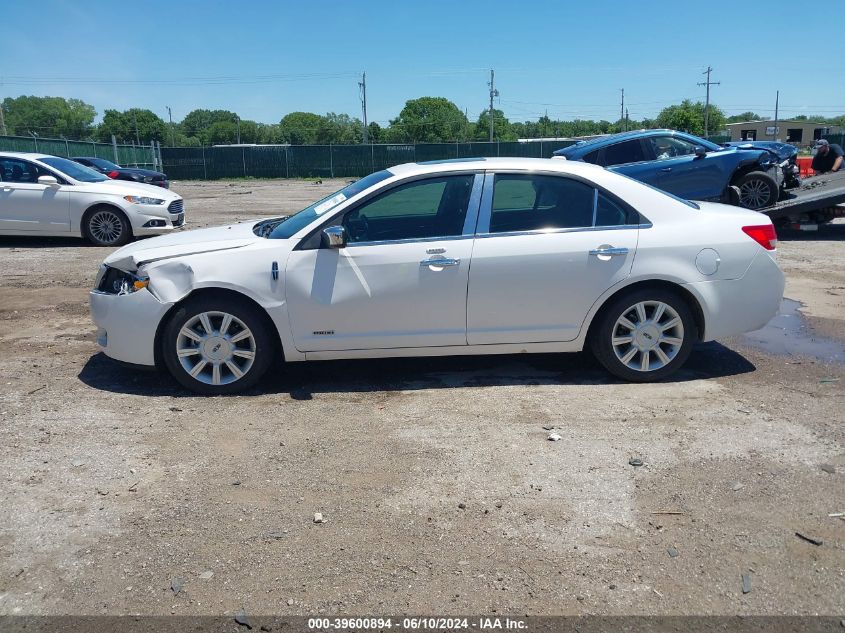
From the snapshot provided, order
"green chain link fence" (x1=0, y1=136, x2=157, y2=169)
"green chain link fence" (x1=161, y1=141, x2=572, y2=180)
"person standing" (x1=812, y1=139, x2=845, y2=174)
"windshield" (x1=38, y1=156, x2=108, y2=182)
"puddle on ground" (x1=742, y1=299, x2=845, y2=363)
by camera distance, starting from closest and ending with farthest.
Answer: "puddle on ground" (x1=742, y1=299, x2=845, y2=363), "windshield" (x1=38, y1=156, x2=108, y2=182), "person standing" (x1=812, y1=139, x2=845, y2=174), "green chain link fence" (x1=0, y1=136, x2=157, y2=169), "green chain link fence" (x1=161, y1=141, x2=572, y2=180)

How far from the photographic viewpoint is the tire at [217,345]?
503 centimetres

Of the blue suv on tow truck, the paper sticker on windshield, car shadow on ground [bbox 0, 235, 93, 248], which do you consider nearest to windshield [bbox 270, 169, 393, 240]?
the paper sticker on windshield

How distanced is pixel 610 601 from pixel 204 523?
1.91m

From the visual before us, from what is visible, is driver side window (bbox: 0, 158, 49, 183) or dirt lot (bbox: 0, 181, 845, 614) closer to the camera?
dirt lot (bbox: 0, 181, 845, 614)

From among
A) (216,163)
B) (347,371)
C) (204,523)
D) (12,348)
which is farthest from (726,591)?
(216,163)

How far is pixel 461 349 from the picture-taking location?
5211 mm

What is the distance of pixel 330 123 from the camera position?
5640 inches

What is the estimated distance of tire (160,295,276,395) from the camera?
16.5ft

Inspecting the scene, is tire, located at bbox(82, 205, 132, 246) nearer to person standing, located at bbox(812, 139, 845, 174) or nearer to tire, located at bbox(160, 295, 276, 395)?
tire, located at bbox(160, 295, 276, 395)

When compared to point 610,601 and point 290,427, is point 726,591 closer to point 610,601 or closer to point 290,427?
point 610,601

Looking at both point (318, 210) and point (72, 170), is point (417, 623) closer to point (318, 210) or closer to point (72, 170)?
point (318, 210)

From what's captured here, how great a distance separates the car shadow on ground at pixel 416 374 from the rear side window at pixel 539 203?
1150mm

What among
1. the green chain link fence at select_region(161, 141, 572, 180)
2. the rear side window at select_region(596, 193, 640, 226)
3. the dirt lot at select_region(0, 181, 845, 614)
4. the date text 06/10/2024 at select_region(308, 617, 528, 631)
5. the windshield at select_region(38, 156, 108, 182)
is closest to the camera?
the date text 06/10/2024 at select_region(308, 617, 528, 631)

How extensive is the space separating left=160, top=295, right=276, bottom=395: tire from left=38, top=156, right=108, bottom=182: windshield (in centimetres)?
899
